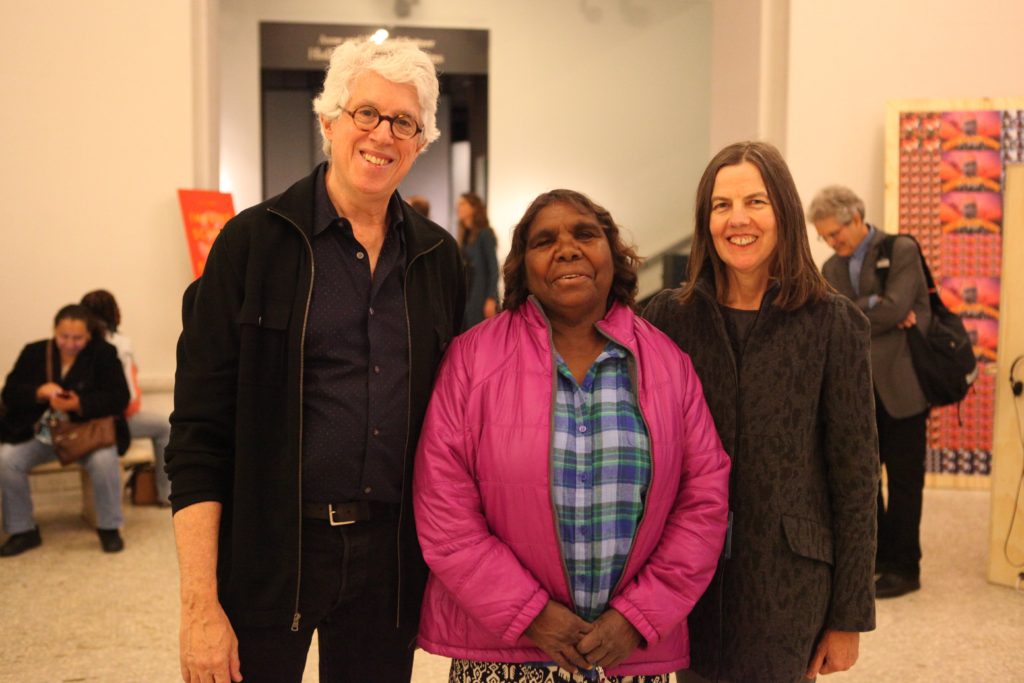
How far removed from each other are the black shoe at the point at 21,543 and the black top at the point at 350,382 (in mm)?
4284

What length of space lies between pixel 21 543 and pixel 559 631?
4.64 m

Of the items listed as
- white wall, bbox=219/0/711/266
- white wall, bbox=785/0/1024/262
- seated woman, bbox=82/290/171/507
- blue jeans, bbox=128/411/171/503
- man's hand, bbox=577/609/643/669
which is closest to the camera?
man's hand, bbox=577/609/643/669

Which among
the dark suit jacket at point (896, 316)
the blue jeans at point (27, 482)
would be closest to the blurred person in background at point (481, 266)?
the blue jeans at point (27, 482)

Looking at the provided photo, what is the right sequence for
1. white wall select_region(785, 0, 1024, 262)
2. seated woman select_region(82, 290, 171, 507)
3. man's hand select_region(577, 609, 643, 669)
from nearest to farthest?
1. man's hand select_region(577, 609, 643, 669)
2. seated woman select_region(82, 290, 171, 507)
3. white wall select_region(785, 0, 1024, 262)

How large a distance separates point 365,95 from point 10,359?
574cm

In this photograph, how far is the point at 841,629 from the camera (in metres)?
1.90

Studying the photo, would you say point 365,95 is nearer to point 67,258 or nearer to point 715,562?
point 715,562

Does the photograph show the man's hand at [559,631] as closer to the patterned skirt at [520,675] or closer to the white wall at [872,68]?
the patterned skirt at [520,675]

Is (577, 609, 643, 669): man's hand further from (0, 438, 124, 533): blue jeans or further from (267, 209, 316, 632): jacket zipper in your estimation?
(0, 438, 124, 533): blue jeans

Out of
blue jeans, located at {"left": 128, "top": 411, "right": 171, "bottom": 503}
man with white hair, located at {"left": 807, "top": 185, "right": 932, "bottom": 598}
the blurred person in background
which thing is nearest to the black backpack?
man with white hair, located at {"left": 807, "top": 185, "right": 932, "bottom": 598}

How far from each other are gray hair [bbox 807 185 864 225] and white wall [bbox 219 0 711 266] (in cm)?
541

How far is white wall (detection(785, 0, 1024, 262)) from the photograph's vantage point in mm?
6898

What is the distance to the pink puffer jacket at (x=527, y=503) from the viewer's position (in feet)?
5.79

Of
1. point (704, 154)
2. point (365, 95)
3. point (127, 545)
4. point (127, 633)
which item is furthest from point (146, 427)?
point (704, 154)
